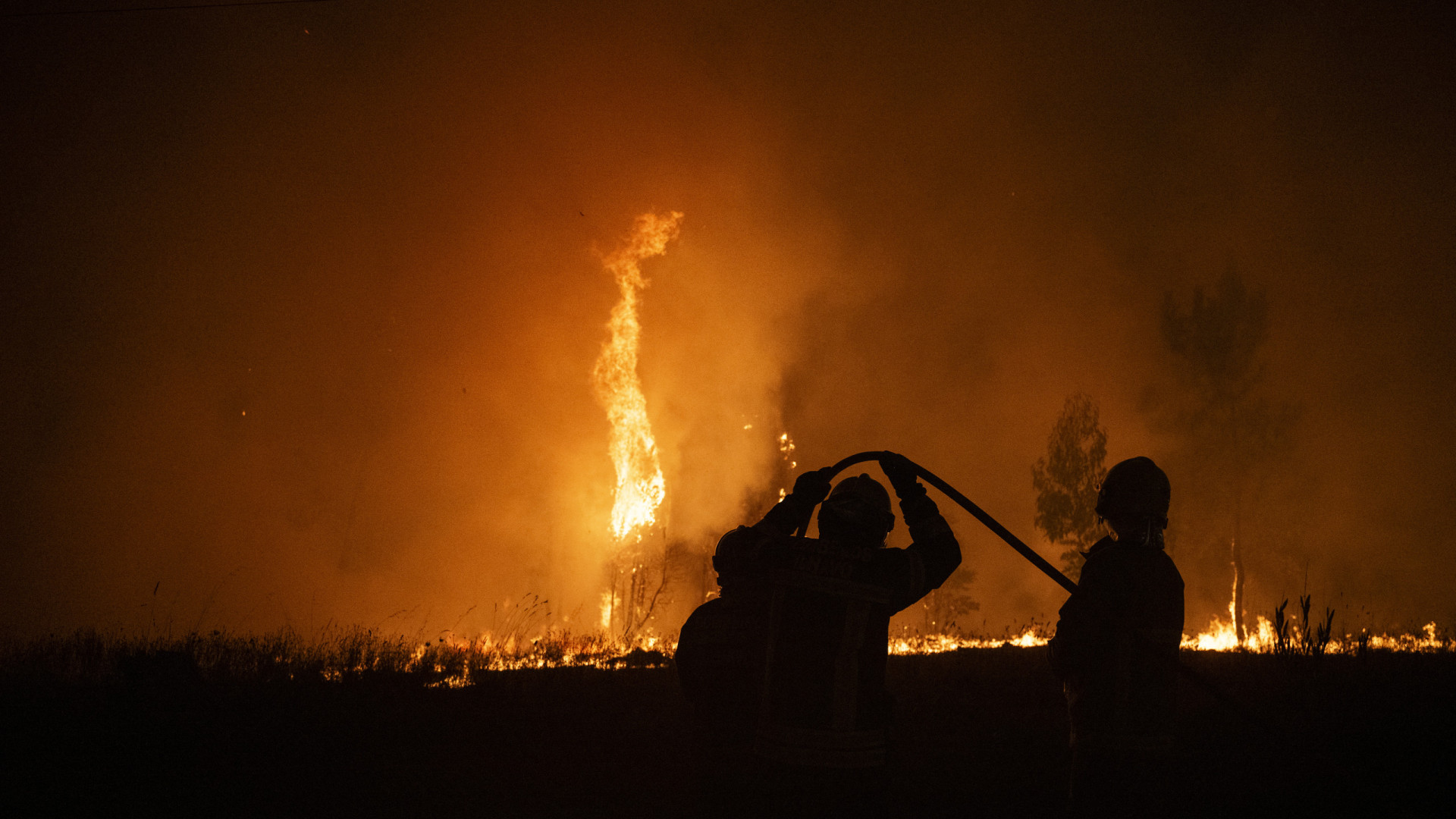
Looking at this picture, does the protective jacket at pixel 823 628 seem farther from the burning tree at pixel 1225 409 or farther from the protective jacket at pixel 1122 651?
the burning tree at pixel 1225 409

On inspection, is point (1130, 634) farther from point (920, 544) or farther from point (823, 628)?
point (823, 628)

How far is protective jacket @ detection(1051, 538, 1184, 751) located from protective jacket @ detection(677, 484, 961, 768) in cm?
94

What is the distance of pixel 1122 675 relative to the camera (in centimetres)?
424

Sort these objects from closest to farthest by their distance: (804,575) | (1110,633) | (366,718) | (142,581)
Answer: (804,575), (1110,633), (366,718), (142,581)

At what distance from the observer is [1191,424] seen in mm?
29781

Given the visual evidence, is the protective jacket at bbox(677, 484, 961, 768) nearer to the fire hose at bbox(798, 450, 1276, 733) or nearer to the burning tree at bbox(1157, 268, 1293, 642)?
the fire hose at bbox(798, 450, 1276, 733)

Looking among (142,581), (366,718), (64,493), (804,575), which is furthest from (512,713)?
(64,493)

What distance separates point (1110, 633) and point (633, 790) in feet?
13.0

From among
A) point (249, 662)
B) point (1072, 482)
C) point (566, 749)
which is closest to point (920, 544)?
point (566, 749)

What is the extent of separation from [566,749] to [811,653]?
4.05 metres

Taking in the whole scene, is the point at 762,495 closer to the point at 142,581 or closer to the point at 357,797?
the point at 142,581

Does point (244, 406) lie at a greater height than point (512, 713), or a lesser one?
greater

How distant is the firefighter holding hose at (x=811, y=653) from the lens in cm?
375

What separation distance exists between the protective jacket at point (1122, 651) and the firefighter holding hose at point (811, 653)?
0.98 metres
